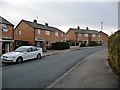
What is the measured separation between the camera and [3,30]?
32156 mm

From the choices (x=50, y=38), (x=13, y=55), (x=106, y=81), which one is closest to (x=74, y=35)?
(x=50, y=38)

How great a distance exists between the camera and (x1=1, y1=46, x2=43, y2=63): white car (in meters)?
18.7

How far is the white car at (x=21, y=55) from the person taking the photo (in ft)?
61.3

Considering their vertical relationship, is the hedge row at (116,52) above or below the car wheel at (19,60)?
above

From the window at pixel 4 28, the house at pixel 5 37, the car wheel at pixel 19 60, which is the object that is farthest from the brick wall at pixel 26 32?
the car wheel at pixel 19 60

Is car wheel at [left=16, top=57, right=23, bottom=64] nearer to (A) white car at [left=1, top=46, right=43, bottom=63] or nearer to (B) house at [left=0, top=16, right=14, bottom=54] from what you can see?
(A) white car at [left=1, top=46, right=43, bottom=63]

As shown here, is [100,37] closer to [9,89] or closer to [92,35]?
[92,35]

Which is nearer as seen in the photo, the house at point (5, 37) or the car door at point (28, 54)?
the car door at point (28, 54)

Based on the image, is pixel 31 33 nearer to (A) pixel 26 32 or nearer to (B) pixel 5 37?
(A) pixel 26 32

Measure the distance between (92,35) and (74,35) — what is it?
36.1 feet

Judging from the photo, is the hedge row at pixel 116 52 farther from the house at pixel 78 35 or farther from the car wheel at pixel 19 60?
the house at pixel 78 35

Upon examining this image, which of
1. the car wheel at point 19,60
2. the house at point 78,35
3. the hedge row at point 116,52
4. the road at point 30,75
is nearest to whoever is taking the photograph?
Result: the hedge row at point 116,52

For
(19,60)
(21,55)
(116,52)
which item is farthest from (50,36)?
(116,52)

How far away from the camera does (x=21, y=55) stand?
19.6 m
